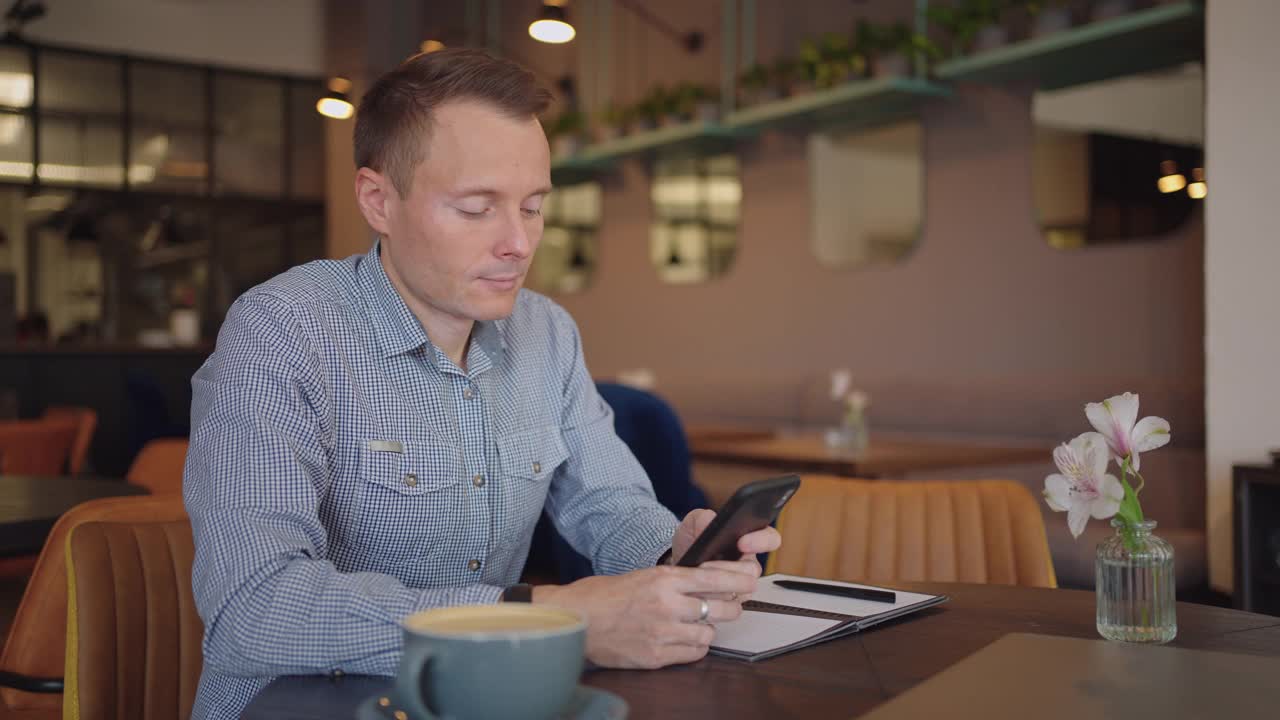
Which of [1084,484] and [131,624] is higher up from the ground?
[1084,484]

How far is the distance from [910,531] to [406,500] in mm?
934

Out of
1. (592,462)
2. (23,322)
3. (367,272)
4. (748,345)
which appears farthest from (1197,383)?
(23,322)

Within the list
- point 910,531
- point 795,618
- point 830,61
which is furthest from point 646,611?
point 830,61

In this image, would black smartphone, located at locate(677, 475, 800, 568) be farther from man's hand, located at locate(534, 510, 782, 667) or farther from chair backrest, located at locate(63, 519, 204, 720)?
chair backrest, located at locate(63, 519, 204, 720)


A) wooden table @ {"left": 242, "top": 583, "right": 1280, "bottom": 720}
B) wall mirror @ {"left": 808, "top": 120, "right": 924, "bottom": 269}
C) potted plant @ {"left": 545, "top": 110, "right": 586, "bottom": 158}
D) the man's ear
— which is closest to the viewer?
wooden table @ {"left": 242, "top": 583, "right": 1280, "bottom": 720}

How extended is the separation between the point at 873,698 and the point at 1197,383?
12.6ft

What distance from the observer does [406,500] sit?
1281 millimetres

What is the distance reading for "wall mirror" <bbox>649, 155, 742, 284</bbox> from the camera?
6.41 m

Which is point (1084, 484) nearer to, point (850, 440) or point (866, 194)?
point (850, 440)

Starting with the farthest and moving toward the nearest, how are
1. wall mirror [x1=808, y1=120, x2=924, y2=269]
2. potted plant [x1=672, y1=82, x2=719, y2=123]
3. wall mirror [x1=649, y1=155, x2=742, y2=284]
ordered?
wall mirror [x1=649, y1=155, x2=742, y2=284], potted plant [x1=672, y1=82, x2=719, y2=123], wall mirror [x1=808, y1=120, x2=924, y2=269]

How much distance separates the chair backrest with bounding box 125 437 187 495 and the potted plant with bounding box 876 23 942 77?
3.42 m

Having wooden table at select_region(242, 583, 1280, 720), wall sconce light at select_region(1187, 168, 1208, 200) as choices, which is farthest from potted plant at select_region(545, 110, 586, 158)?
wooden table at select_region(242, 583, 1280, 720)

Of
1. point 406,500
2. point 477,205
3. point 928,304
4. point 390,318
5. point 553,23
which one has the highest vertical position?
point 553,23

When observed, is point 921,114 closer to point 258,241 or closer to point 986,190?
point 986,190
